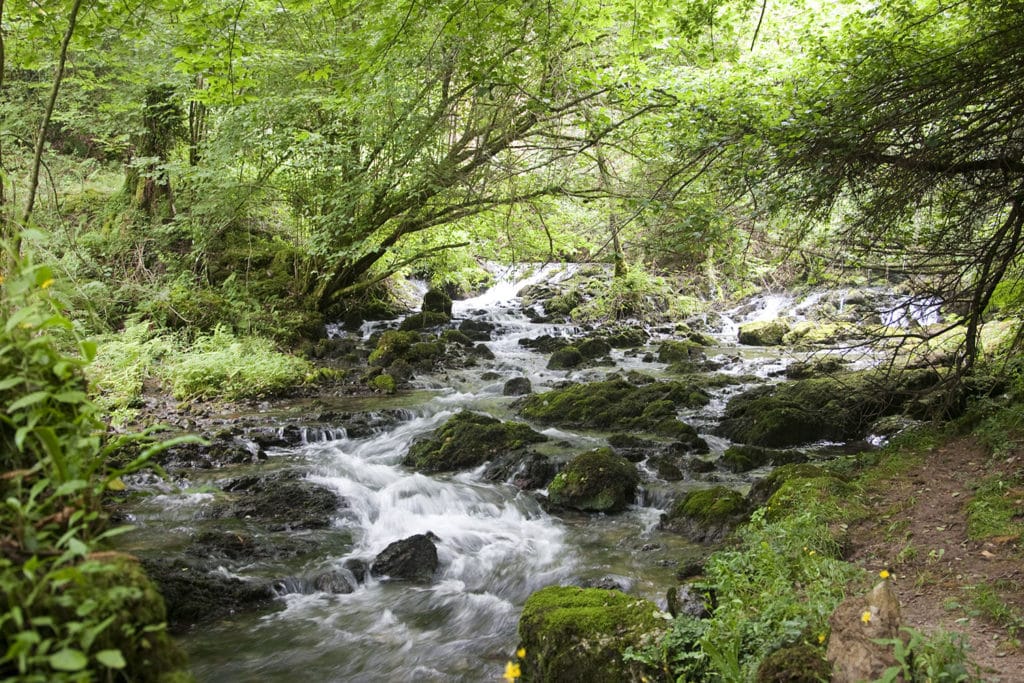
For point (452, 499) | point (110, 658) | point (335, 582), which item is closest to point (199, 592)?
point (335, 582)

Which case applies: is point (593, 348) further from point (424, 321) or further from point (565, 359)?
point (424, 321)

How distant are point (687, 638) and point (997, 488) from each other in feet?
10.9

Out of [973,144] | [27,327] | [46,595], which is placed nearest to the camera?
[46,595]

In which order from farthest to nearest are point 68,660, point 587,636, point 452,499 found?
point 452,499 → point 587,636 → point 68,660

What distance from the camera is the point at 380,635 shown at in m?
5.45

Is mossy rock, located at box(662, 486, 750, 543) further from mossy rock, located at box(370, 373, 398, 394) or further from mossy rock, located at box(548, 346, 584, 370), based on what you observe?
mossy rock, located at box(548, 346, 584, 370)

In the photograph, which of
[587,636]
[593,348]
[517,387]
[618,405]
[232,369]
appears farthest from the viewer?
[593,348]

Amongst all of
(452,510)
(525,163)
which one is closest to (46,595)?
(452,510)

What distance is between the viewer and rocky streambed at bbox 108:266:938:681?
17.8 ft

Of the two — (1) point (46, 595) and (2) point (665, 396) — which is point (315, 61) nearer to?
(2) point (665, 396)

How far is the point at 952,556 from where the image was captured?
4492 mm

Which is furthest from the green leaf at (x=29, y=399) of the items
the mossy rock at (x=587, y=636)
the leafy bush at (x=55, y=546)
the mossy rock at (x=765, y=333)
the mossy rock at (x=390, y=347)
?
the mossy rock at (x=765, y=333)

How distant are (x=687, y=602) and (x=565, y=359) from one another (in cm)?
1193

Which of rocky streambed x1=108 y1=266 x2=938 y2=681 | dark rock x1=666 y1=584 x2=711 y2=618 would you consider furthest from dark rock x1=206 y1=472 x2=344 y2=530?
dark rock x1=666 y1=584 x2=711 y2=618
